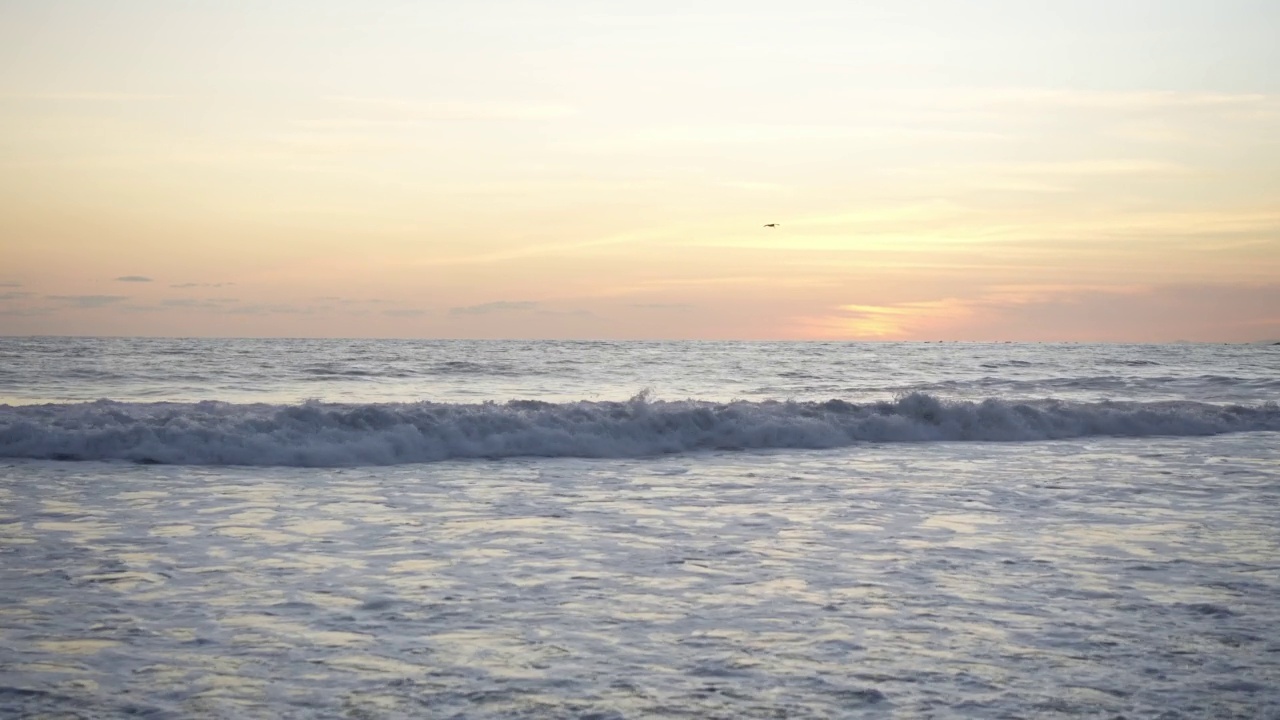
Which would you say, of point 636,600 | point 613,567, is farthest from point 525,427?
point 636,600

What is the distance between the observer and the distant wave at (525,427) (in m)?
14.1

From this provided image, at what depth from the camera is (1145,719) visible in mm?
4305

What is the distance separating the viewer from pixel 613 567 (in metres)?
7.30

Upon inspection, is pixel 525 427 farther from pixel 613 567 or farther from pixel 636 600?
pixel 636 600

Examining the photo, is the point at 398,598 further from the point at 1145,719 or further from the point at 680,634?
the point at 1145,719

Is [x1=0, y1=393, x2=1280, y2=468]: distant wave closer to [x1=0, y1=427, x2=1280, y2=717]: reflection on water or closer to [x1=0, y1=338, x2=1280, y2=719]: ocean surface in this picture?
[x1=0, y1=338, x2=1280, y2=719]: ocean surface

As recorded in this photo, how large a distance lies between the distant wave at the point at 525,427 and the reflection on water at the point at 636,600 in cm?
257

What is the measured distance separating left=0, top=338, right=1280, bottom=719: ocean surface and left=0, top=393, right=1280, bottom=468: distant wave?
0.07 m

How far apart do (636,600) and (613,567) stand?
0.97 metres

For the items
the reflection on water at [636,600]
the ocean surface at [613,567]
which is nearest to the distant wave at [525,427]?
the ocean surface at [613,567]

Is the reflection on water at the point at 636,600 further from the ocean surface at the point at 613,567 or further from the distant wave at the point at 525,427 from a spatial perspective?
the distant wave at the point at 525,427

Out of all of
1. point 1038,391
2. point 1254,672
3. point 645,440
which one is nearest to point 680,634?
point 1254,672

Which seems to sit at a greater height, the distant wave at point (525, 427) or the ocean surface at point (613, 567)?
the distant wave at point (525, 427)

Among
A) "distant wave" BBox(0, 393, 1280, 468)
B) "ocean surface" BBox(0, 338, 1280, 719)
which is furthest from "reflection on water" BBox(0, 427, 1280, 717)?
"distant wave" BBox(0, 393, 1280, 468)
